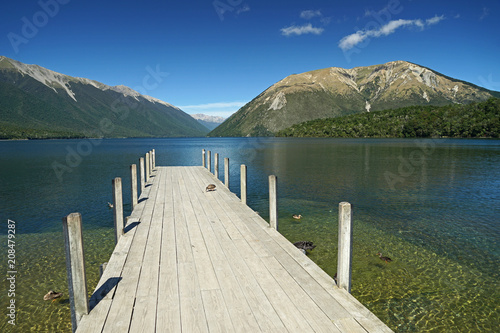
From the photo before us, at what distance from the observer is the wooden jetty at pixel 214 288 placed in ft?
13.7

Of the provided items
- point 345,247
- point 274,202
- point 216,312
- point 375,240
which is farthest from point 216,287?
point 375,240

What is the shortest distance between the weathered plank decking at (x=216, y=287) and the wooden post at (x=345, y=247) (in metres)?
0.20

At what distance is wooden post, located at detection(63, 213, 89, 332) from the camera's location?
4350 millimetres

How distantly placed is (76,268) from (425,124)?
13820cm

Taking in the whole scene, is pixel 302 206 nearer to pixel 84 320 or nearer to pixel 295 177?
pixel 295 177

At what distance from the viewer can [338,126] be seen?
163625 mm

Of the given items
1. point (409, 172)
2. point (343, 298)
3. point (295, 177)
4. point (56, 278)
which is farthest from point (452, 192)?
point (56, 278)

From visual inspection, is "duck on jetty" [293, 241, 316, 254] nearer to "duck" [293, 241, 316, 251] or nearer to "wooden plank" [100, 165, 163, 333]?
"duck" [293, 241, 316, 251]

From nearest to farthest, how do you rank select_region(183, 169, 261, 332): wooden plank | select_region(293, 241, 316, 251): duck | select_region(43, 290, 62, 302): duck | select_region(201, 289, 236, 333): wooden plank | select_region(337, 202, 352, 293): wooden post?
select_region(201, 289, 236, 333): wooden plank, select_region(183, 169, 261, 332): wooden plank, select_region(337, 202, 352, 293): wooden post, select_region(43, 290, 62, 302): duck, select_region(293, 241, 316, 251): duck

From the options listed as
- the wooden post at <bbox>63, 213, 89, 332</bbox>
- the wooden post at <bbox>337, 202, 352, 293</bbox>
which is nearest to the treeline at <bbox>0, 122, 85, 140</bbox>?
the wooden post at <bbox>63, 213, 89, 332</bbox>

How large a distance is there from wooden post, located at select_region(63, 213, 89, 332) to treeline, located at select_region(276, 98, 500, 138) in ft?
424

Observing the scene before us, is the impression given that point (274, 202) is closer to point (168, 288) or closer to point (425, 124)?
point (168, 288)

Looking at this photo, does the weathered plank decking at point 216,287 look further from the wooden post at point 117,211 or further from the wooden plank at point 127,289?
the wooden post at point 117,211

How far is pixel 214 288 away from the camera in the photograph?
518 centimetres
